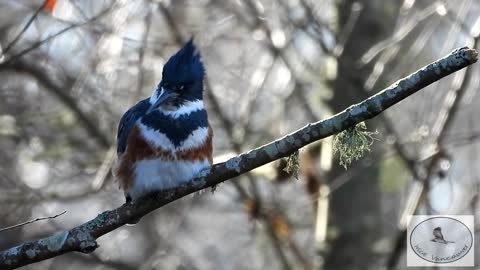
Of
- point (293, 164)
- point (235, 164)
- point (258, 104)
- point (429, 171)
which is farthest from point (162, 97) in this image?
point (258, 104)

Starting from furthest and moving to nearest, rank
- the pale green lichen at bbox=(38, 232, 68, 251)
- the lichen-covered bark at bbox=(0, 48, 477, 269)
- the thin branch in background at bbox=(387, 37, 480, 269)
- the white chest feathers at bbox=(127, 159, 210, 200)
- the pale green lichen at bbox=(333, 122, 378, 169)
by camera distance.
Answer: the thin branch in background at bbox=(387, 37, 480, 269) < the white chest feathers at bbox=(127, 159, 210, 200) < the pale green lichen at bbox=(333, 122, 378, 169) < the pale green lichen at bbox=(38, 232, 68, 251) < the lichen-covered bark at bbox=(0, 48, 477, 269)

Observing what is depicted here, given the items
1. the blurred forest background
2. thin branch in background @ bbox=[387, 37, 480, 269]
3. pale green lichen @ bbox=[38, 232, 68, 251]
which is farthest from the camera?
the blurred forest background

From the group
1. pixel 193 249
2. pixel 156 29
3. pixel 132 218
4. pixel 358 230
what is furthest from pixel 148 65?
pixel 193 249

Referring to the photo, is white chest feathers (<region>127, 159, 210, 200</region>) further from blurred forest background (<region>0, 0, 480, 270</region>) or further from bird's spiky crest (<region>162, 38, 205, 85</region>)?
blurred forest background (<region>0, 0, 480, 270</region>)

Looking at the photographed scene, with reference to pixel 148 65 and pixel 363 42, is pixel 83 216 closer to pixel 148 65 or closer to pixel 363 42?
pixel 148 65

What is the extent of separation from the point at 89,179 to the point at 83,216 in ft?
3.37

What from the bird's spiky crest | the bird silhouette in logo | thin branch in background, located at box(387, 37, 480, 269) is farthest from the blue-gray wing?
the bird silhouette in logo

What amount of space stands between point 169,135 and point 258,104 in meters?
3.06

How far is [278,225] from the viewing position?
555 cm

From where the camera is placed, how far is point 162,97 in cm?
381

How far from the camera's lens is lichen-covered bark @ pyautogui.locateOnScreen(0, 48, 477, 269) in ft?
9.04

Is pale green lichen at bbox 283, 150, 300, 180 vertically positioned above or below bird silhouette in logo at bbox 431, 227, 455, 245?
below

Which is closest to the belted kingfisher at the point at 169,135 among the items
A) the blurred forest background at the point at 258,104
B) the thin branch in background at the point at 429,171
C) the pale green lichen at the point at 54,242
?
the pale green lichen at the point at 54,242

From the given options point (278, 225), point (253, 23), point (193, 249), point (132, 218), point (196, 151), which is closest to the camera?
point (132, 218)
